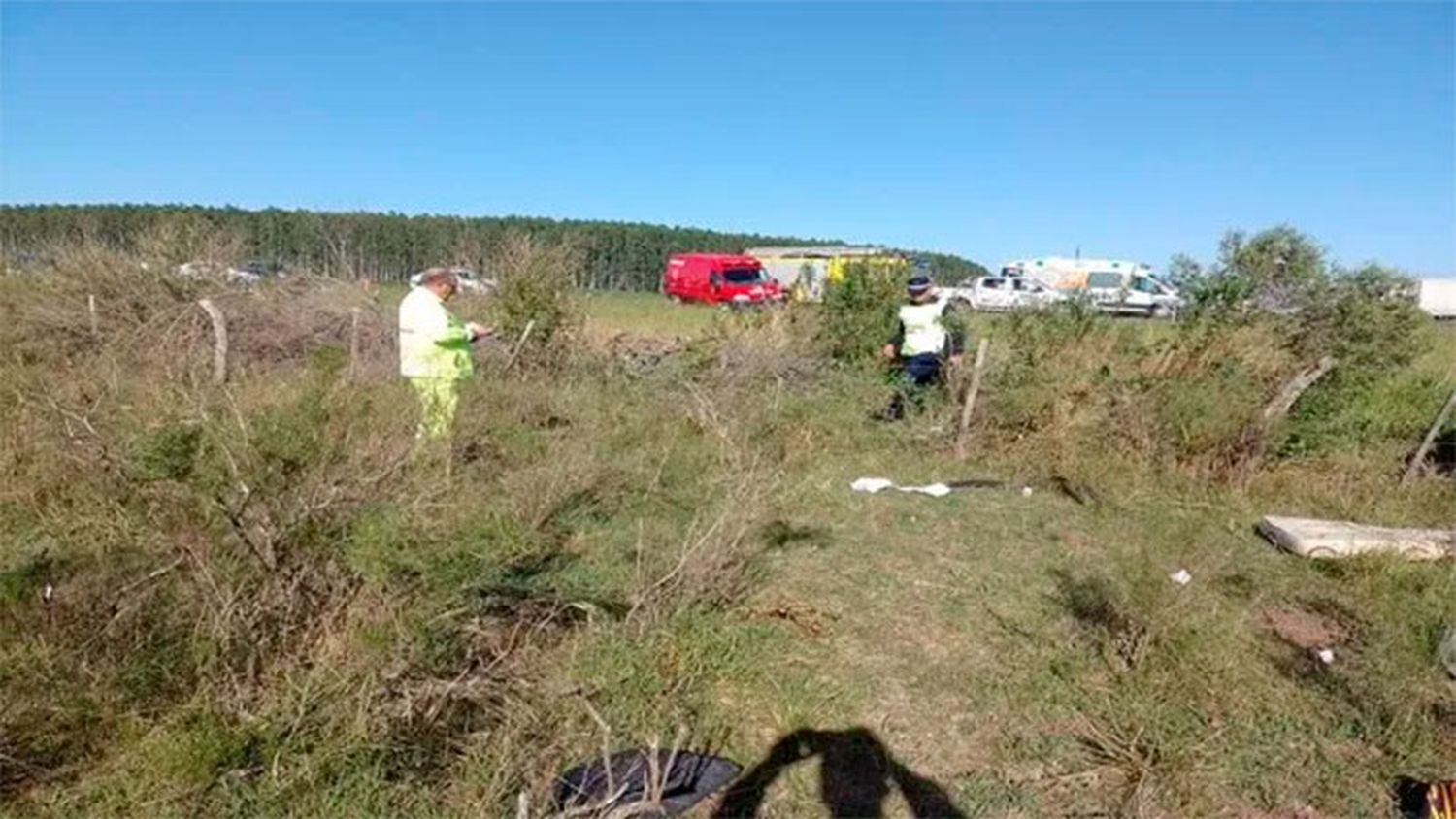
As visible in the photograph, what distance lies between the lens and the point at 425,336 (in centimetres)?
561

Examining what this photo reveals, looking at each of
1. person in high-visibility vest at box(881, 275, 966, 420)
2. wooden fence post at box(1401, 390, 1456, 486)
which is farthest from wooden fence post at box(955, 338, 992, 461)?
wooden fence post at box(1401, 390, 1456, 486)

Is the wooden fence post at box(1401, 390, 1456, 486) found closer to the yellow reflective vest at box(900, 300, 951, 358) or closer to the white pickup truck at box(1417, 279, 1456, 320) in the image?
the yellow reflective vest at box(900, 300, 951, 358)

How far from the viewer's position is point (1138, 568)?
4363 millimetres

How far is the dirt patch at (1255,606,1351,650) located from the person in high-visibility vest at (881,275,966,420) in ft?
12.1

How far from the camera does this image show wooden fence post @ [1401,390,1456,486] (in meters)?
6.76

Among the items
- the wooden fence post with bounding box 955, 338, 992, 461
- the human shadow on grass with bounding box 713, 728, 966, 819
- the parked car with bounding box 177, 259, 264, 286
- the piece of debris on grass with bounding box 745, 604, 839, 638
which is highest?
the parked car with bounding box 177, 259, 264, 286

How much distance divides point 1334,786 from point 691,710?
237 cm

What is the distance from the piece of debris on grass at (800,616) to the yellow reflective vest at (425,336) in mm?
2671

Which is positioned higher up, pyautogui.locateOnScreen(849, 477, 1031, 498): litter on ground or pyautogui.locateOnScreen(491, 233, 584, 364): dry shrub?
pyautogui.locateOnScreen(491, 233, 584, 364): dry shrub

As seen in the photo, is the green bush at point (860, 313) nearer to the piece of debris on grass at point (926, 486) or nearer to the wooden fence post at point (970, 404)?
the wooden fence post at point (970, 404)

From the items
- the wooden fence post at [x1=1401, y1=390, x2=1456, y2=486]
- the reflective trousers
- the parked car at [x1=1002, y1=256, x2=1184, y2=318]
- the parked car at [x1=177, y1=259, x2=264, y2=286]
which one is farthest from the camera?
the parked car at [x1=1002, y1=256, x2=1184, y2=318]

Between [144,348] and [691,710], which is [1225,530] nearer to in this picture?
[691,710]

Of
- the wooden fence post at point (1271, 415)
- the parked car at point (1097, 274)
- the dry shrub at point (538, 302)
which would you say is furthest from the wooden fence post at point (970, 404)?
the parked car at point (1097, 274)

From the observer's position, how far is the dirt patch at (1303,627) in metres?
4.34
